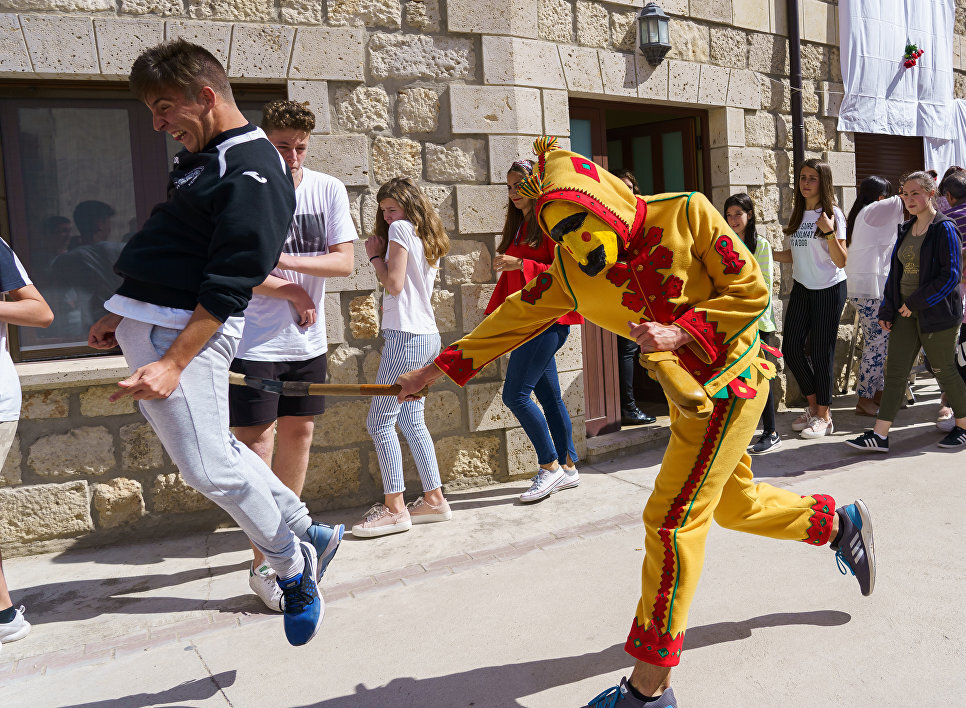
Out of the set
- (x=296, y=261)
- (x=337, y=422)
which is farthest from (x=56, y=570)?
(x=296, y=261)

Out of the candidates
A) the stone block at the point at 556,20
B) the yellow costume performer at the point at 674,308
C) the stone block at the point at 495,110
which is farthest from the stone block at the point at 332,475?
the stone block at the point at 556,20

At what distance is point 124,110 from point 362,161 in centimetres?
142

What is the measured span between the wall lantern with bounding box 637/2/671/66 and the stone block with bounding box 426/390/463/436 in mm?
2946

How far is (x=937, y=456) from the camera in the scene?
17.6 feet

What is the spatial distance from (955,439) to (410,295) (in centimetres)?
385

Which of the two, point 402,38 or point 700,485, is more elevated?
point 402,38

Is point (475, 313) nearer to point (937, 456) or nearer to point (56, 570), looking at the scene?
point (56, 570)

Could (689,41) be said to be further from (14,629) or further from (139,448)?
(14,629)

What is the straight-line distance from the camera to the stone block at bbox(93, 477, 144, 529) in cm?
460

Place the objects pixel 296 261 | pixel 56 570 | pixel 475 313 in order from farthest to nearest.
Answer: pixel 475 313
pixel 56 570
pixel 296 261

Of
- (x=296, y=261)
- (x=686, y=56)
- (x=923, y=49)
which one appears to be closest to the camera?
(x=296, y=261)

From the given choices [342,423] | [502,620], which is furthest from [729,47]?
[502,620]

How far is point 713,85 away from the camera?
6.53m

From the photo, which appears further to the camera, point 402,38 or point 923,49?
point 923,49
